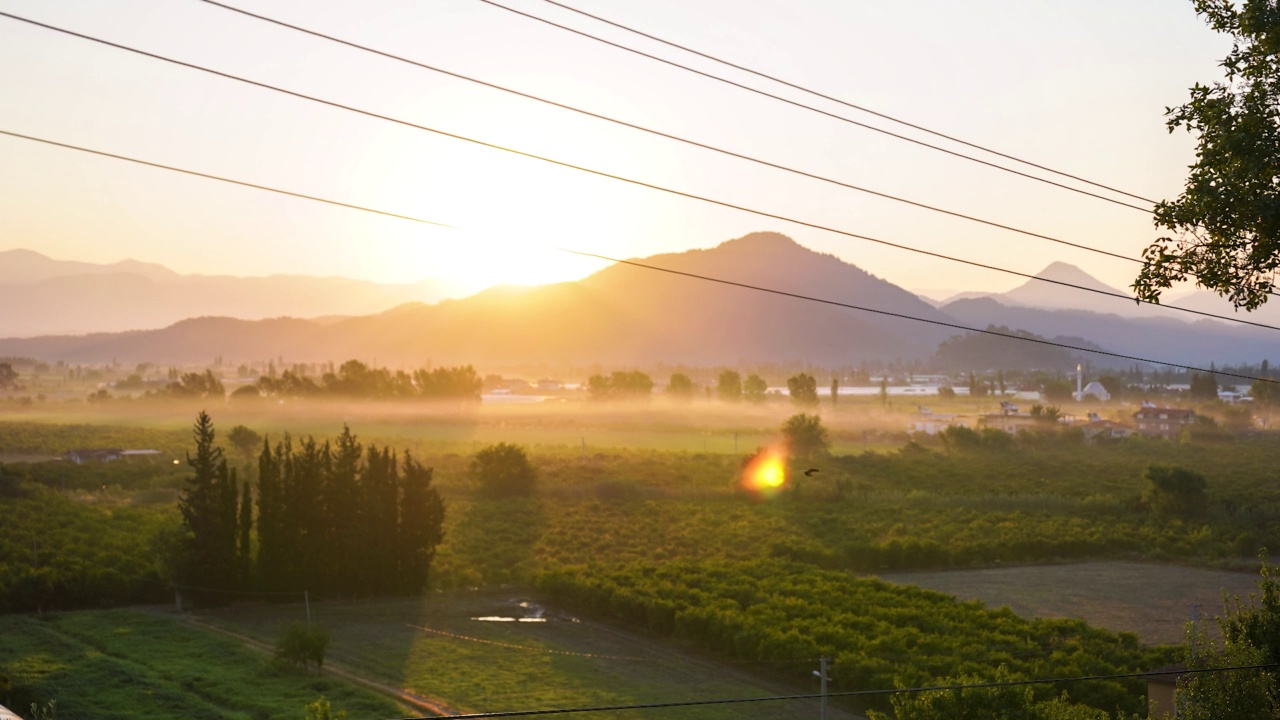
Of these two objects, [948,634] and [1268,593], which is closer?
[1268,593]

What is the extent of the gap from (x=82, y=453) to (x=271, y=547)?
46.1 metres

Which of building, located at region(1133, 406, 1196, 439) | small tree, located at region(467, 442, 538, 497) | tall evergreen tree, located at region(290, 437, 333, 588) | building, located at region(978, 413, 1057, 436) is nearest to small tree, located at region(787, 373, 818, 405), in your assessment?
building, located at region(978, 413, 1057, 436)

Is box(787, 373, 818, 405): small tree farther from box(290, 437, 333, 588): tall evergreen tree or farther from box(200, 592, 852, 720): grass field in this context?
box(200, 592, 852, 720): grass field

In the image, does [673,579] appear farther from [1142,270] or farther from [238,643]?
[1142,270]

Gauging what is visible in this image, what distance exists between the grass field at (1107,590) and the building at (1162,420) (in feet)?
237

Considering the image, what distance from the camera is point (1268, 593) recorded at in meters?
16.2

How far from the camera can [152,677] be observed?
3070cm

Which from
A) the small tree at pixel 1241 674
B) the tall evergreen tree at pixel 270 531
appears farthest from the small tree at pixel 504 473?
the small tree at pixel 1241 674

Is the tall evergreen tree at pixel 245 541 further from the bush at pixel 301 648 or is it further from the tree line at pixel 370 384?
the tree line at pixel 370 384

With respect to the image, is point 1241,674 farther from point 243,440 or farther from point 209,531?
point 243,440

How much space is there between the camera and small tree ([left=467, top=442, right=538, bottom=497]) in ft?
241

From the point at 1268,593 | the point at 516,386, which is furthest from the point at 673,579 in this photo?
the point at 516,386

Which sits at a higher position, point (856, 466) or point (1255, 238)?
point (1255, 238)

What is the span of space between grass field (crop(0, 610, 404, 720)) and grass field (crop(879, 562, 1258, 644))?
2680 centimetres
